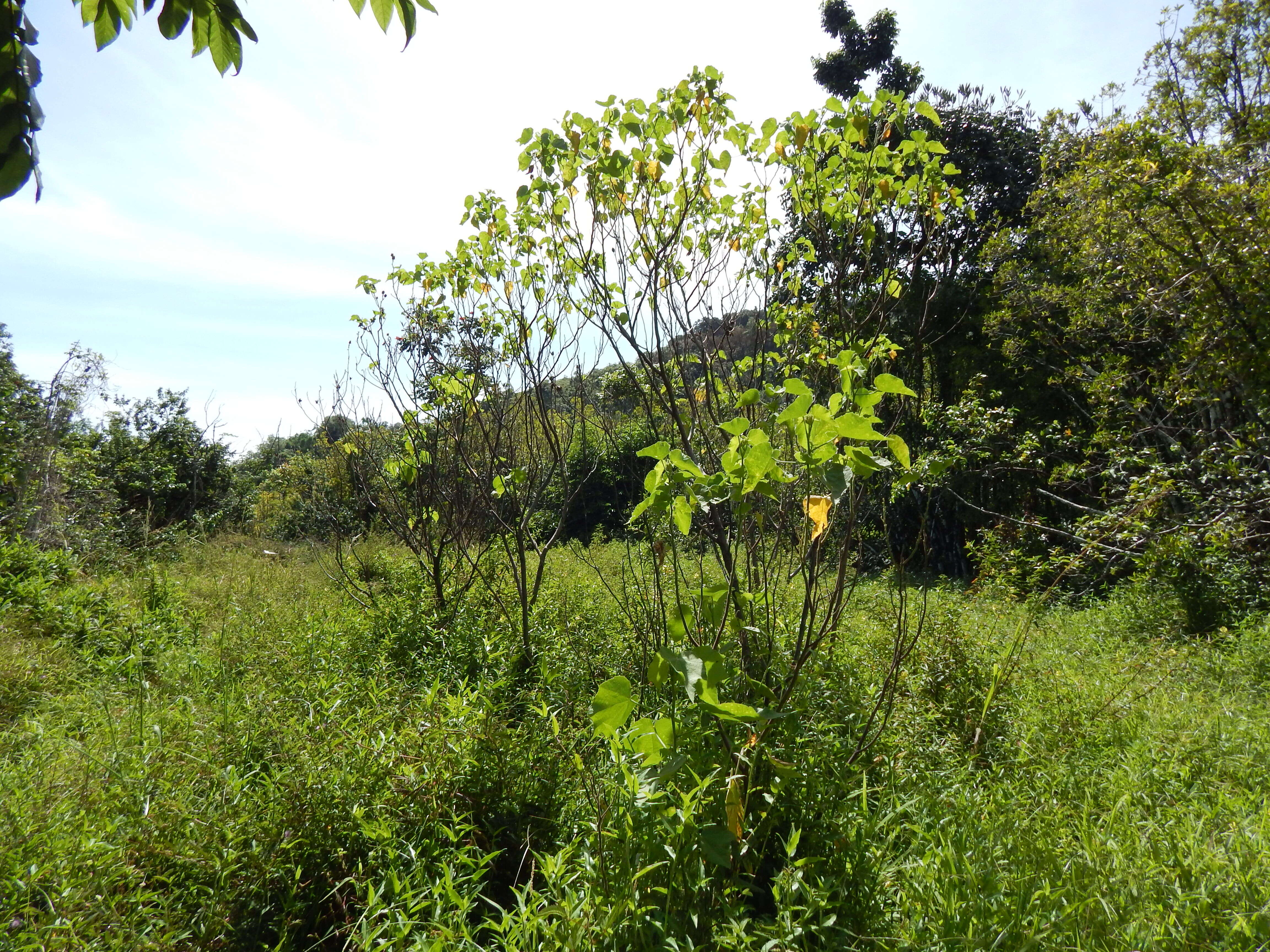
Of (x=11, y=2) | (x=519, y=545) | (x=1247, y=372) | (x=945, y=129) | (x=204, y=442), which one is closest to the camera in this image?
(x=11, y=2)

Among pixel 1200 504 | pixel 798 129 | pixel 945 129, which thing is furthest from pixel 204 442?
pixel 1200 504

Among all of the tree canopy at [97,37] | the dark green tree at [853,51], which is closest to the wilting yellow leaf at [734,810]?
the tree canopy at [97,37]

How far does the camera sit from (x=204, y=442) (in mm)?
11422

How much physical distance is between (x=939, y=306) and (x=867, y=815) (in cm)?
885

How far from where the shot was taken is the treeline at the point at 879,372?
241 cm

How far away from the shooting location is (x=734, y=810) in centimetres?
157

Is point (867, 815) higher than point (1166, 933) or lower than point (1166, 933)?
higher

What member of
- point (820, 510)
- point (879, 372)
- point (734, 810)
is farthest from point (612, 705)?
point (879, 372)

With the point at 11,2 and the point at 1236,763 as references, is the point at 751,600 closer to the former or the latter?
the point at 11,2

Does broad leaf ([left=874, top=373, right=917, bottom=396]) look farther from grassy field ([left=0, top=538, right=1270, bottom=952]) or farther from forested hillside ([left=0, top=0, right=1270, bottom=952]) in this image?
grassy field ([left=0, top=538, right=1270, bottom=952])

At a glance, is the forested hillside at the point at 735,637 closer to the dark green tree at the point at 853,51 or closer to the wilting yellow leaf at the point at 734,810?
the wilting yellow leaf at the point at 734,810

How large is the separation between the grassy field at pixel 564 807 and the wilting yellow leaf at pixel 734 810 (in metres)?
0.13

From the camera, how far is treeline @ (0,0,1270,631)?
95.0 inches

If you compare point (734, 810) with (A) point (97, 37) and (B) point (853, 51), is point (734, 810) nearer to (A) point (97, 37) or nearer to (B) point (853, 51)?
(A) point (97, 37)
